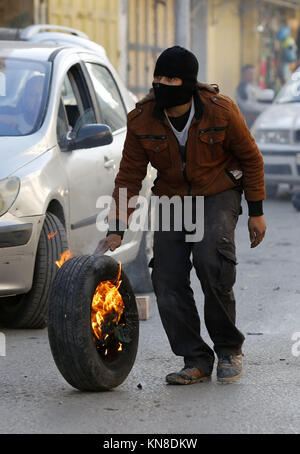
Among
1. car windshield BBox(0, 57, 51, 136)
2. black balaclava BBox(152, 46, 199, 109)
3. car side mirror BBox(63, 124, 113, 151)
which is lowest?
car side mirror BBox(63, 124, 113, 151)

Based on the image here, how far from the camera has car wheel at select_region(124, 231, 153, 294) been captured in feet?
27.8

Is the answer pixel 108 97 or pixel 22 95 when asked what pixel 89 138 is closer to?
pixel 22 95

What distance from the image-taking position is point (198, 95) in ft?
17.7

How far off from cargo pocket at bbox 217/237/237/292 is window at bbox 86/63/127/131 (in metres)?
2.67

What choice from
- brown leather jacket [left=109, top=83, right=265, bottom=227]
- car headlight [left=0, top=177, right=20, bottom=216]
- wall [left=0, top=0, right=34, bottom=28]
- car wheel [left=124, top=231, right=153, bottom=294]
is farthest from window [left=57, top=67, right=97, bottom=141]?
wall [left=0, top=0, right=34, bottom=28]

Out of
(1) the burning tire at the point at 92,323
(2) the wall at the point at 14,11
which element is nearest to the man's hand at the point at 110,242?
(1) the burning tire at the point at 92,323

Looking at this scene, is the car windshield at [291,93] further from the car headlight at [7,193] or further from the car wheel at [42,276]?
the car headlight at [7,193]

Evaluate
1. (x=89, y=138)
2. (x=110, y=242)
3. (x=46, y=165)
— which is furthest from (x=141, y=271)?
(x=110, y=242)

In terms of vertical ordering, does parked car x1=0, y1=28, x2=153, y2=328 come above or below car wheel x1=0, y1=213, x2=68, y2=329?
above

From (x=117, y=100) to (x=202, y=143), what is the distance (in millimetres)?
3192

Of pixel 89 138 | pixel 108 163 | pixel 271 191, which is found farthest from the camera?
pixel 271 191

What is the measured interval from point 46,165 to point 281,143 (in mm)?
8319

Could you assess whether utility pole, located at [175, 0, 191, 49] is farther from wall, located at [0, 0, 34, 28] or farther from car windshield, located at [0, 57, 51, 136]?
car windshield, located at [0, 57, 51, 136]

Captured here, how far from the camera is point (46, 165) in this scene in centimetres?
681
